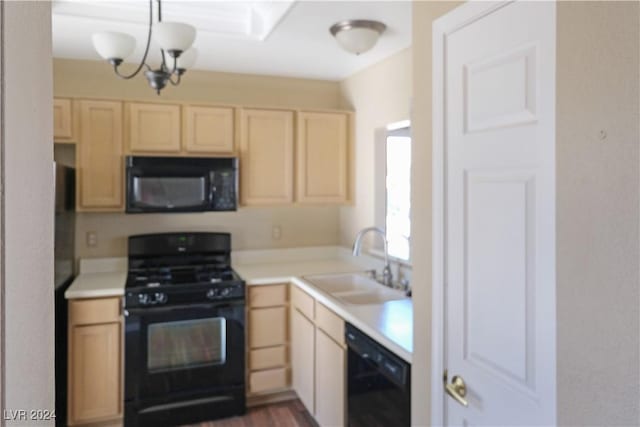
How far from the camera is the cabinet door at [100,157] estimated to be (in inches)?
119

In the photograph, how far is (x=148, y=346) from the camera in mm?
2863

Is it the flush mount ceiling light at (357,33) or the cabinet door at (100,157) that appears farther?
the cabinet door at (100,157)

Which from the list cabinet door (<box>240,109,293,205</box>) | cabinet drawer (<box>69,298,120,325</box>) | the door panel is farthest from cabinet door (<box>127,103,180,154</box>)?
the door panel

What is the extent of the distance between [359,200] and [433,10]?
2.23m

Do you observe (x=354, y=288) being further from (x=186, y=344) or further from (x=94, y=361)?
(x=94, y=361)

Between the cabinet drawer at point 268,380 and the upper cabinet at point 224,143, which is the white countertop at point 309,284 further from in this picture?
the cabinet drawer at point 268,380

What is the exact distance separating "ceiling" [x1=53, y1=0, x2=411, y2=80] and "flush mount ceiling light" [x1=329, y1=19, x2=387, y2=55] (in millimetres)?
52

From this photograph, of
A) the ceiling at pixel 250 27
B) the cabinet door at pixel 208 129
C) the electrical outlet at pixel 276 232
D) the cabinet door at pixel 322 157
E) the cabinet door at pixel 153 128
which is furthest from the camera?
the electrical outlet at pixel 276 232

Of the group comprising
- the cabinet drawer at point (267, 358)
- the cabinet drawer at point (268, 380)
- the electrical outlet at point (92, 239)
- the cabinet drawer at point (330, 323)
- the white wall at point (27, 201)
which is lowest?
the cabinet drawer at point (268, 380)

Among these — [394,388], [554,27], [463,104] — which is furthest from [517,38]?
[394,388]

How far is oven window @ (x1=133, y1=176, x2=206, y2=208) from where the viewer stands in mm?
3066

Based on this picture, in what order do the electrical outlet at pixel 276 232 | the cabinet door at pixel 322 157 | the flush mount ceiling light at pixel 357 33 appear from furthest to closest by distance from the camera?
the electrical outlet at pixel 276 232
the cabinet door at pixel 322 157
the flush mount ceiling light at pixel 357 33

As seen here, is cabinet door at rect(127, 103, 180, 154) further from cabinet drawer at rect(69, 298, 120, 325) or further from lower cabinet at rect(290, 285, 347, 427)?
lower cabinet at rect(290, 285, 347, 427)
